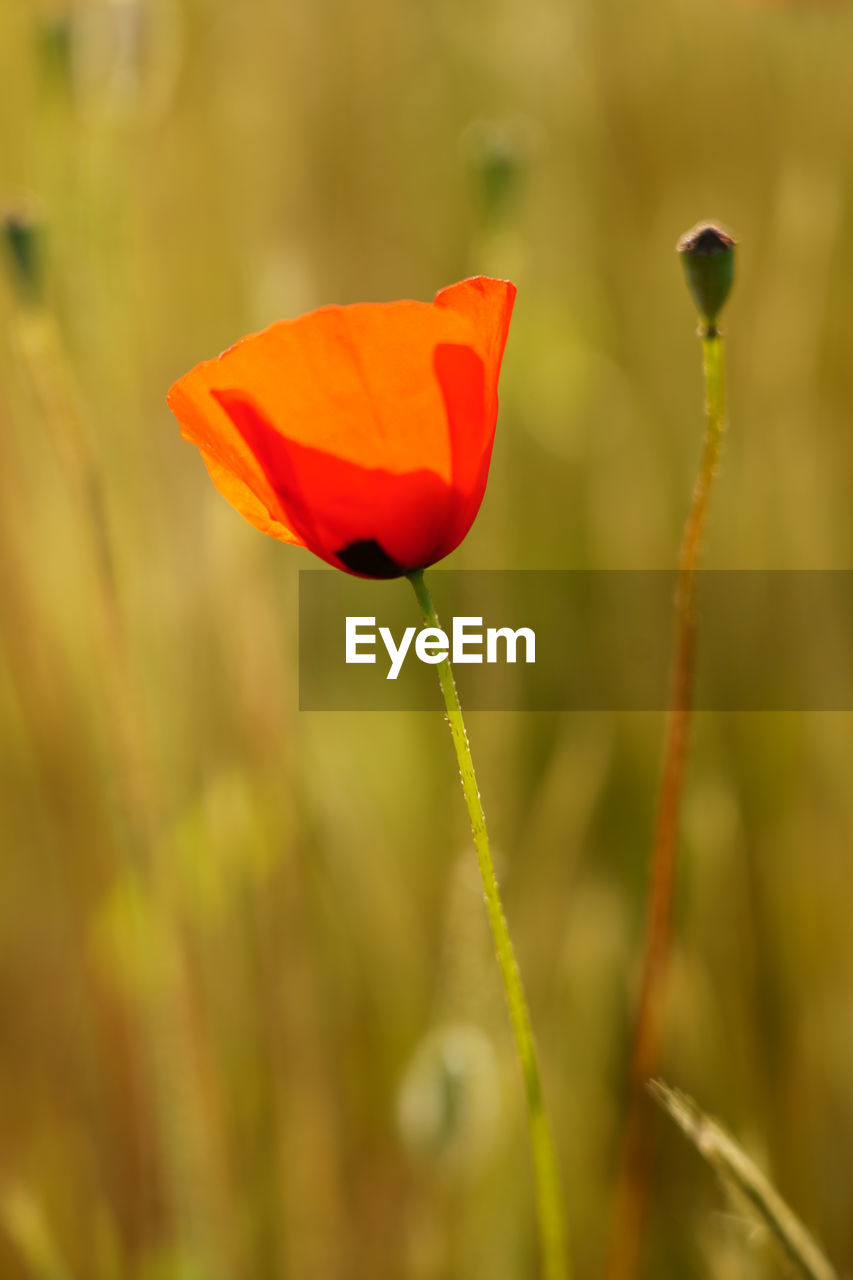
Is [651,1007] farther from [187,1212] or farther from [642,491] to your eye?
[642,491]

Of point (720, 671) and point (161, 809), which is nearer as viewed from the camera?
point (161, 809)

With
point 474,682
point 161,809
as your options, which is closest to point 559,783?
point 474,682

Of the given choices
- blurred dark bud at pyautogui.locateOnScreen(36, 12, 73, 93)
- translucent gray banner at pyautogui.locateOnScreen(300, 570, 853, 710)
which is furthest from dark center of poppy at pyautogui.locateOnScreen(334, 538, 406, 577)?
blurred dark bud at pyautogui.locateOnScreen(36, 12, 73, 93)

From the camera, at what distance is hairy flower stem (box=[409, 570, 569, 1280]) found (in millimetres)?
374

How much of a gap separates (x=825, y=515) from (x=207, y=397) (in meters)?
0.69

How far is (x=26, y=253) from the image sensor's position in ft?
2.08

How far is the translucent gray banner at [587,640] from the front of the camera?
2.91 feet

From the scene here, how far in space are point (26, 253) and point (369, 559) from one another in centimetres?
30

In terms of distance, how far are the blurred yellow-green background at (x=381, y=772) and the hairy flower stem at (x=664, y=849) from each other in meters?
0.05

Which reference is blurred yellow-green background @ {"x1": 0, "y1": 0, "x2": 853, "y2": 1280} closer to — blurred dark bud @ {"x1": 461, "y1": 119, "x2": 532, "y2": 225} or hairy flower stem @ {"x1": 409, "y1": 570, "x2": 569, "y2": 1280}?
blurred dark bud @ {"x1": 461, "y1": 119, "x2": 532, "y2": 225}

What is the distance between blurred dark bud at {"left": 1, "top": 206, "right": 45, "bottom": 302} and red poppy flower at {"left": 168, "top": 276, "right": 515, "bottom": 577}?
9.8 inches

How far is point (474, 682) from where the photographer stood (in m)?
0.86

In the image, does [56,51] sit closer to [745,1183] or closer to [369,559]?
[369,559]

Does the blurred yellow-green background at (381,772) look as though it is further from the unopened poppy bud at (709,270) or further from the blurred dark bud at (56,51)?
the unopened poppy bud at (709,270)
